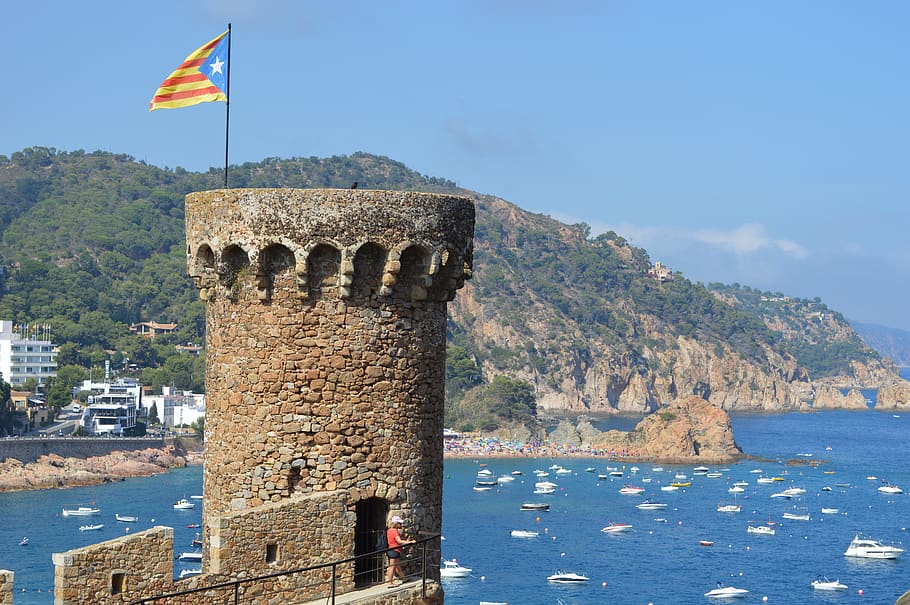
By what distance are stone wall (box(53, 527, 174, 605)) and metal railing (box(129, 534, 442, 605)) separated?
0.12 metres

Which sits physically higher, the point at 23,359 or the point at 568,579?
the point at 23,359

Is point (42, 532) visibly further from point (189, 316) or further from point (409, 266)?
point (189, 316)

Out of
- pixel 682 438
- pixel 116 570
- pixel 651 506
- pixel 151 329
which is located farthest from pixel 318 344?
pixel 151 329

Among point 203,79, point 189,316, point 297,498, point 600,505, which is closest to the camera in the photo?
point 297,498

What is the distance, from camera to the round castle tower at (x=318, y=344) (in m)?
11.4

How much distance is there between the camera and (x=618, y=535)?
99.8m

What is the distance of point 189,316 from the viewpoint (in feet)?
651

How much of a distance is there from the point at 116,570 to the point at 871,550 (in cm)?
9010

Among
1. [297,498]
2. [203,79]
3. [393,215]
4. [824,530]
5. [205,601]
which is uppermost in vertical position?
[203,79]

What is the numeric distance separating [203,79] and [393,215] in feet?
9.43

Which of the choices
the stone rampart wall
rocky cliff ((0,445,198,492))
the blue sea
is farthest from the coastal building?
the blue sea

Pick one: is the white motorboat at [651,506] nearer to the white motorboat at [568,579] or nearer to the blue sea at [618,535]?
the blue sea at [618,535]

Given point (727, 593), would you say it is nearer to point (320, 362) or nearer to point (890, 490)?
point (890, 490)

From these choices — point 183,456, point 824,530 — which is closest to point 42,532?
point 183,456
